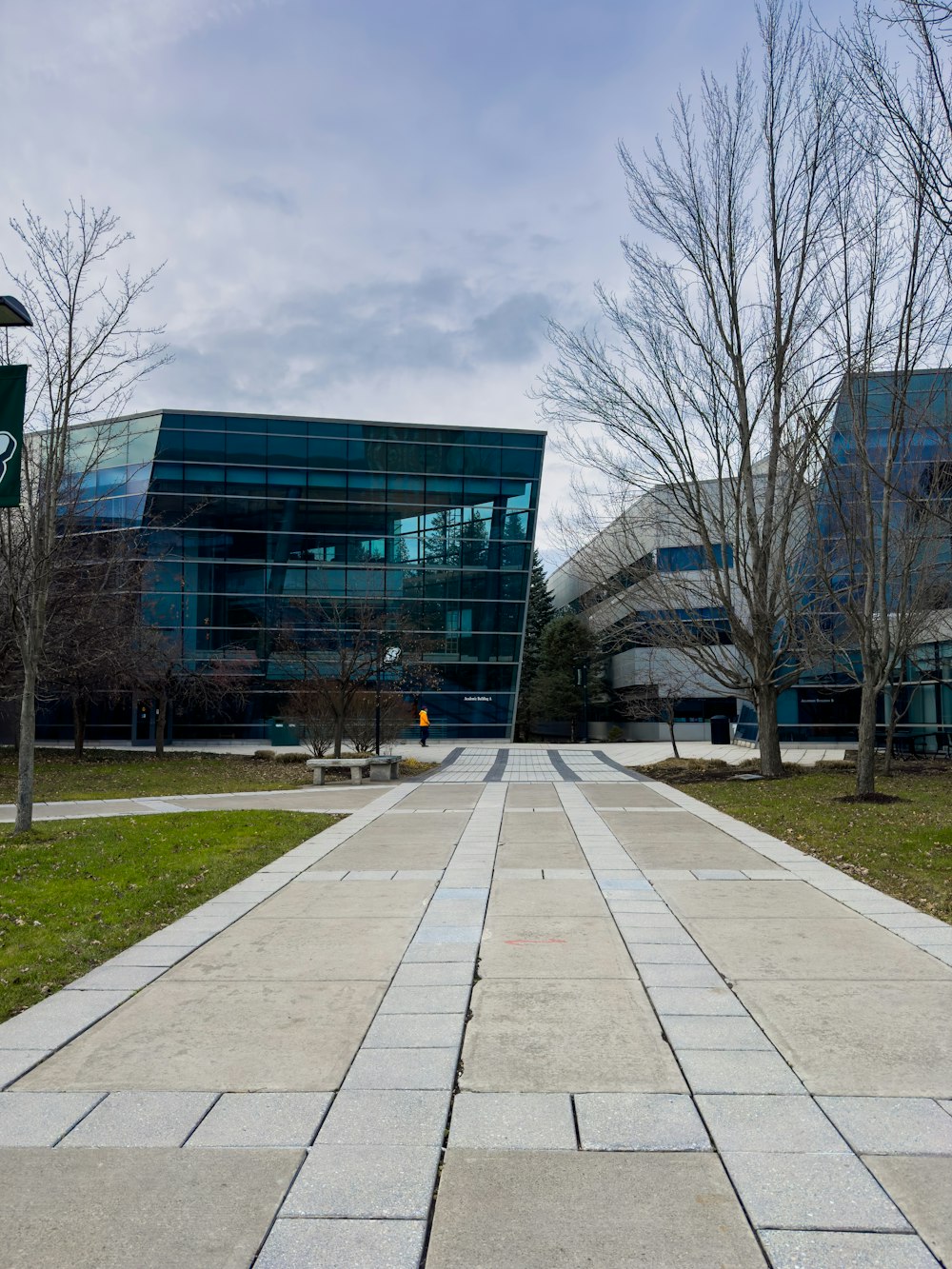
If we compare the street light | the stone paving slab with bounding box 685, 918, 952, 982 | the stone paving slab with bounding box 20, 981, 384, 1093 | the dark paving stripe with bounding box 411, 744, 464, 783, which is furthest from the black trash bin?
the stone paving slab with bounding box 20, 981, 384, 1093

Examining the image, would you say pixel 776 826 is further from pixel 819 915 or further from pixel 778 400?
pixel 778 400

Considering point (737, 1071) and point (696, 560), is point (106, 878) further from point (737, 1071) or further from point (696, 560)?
point (696, 560)

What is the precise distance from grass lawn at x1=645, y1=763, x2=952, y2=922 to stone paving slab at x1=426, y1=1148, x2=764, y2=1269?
5.26m

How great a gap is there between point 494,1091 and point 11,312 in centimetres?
835

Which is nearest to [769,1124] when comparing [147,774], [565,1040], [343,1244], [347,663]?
[565,1040]

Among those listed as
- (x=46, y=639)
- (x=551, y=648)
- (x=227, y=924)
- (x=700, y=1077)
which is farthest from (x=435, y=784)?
(x=551, y=648)

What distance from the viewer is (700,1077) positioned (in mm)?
4418

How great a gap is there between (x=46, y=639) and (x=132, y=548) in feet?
26.7

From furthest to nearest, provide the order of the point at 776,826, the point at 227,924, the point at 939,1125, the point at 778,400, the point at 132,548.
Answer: the point at 132,548, the point at 778,400, the point at 776,826, the point at 227,924, the point at 939,1125

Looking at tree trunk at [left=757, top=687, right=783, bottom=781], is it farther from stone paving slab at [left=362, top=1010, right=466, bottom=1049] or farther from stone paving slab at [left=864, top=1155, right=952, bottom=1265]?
stone paving slab at [left=864, top=1155, right=952, bottom=1265]

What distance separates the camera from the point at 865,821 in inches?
554

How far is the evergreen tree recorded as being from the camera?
56.0 m

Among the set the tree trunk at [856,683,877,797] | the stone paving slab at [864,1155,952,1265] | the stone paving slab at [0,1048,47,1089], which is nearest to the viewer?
the stone paving slab at [864,1155,952,1265]

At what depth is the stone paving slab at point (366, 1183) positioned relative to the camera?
3.23 m
